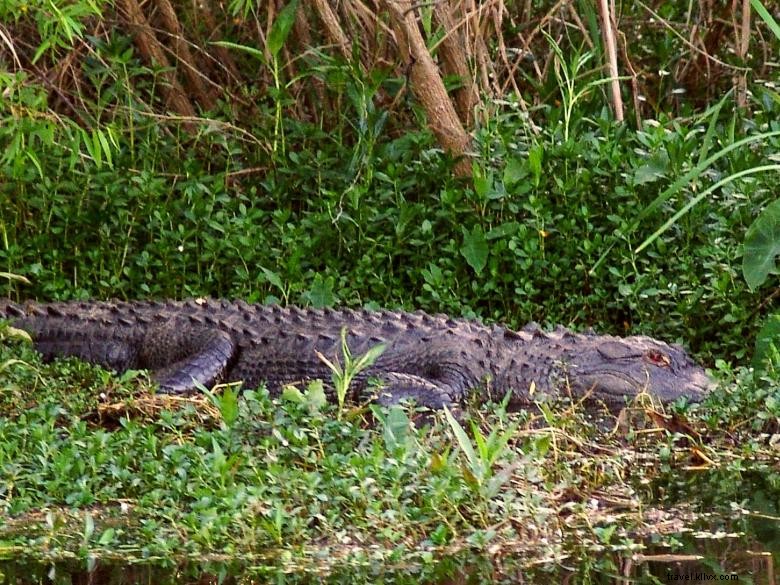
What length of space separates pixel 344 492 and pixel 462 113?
4048mm

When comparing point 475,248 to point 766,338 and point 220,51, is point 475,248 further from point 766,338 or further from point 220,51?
point 220,51

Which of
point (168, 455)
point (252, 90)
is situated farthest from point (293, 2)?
point (168, 455)

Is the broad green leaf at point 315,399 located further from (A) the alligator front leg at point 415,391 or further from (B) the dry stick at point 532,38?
(B) the dry stick at point 532,38

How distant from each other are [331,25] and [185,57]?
116 cm

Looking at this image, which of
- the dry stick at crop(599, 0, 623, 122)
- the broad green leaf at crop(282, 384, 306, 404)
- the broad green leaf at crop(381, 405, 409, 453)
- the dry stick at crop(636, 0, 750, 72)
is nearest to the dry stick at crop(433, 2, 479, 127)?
the dry stick at crop(599, 0, 623, 122)

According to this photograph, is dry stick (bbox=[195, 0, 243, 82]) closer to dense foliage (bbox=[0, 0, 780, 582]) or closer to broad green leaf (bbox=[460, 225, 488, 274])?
dense foliage (bbox=[0, 0, 780, 582])

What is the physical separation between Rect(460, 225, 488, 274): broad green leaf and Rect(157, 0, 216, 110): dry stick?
8.00 ft

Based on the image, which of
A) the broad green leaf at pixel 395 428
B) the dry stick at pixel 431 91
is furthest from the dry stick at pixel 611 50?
the broad green leaf at pixel 395 428

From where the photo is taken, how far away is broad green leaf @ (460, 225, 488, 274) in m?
6.45

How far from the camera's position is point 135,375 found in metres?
5.29

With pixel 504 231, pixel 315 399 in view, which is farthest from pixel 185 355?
pixel 315 399

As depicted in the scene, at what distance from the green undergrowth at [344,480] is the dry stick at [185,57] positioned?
3.63 metres

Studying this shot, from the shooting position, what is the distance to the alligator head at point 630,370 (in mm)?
5449

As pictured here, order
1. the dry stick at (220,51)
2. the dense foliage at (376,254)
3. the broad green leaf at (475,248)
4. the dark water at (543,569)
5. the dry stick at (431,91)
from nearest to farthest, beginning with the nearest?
1. the dark water at (543,569)
2. the dense foliage at (376,254)
3. the broad green leaf at (475,248)
4. the dry stick at (431,91)
5. the dry stick at (220,51)
